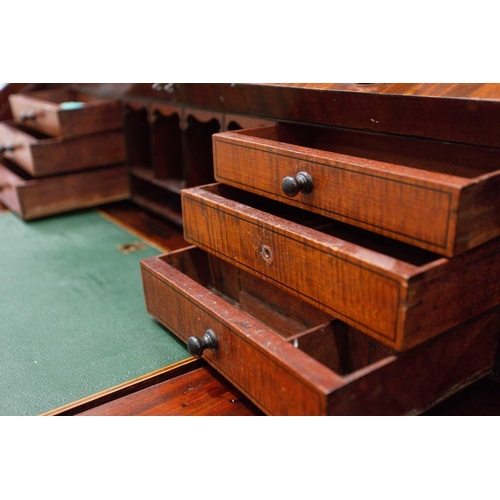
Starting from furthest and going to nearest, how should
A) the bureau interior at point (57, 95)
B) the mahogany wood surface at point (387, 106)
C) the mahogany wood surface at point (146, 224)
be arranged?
the bureau interior at point (57, 95) < the mahogany wood surface at point (146, 224) < the mahogany wood surface at point (387, 106)

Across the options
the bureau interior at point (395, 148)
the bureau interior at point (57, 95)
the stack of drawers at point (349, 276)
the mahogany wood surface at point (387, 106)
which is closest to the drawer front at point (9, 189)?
the bureau interior at point (57, 95)

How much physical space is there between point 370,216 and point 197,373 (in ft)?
1.70

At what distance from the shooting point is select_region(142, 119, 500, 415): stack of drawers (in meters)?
0.86

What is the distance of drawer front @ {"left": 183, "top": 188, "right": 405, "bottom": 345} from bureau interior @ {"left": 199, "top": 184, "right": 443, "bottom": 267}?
0.18ft

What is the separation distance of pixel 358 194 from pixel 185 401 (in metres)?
0.53

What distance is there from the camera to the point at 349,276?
0.93 metres

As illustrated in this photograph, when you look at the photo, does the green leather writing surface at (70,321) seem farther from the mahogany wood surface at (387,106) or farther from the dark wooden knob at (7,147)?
the mahogany wood surface at (387,106)

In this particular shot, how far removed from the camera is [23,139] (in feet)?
7.47

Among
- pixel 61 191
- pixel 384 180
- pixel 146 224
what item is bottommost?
pixel 146 224

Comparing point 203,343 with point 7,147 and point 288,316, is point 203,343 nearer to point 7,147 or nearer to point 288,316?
point 288,316

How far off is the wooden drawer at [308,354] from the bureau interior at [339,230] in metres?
0.17

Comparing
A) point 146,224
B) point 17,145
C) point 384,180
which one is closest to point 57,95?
point 17,145

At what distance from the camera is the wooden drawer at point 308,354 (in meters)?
0.88

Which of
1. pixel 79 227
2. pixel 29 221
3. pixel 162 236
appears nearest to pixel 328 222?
pixel 162 236
